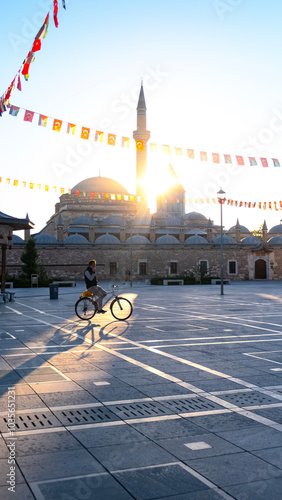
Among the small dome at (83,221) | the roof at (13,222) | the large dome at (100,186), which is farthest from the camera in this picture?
the large dome at (100,186)

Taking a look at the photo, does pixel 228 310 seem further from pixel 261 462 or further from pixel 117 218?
pixel 117 218

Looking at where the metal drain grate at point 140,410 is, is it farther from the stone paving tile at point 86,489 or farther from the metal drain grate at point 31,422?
the stone paving tile at point 86,489

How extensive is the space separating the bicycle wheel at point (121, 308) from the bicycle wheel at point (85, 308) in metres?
0.62

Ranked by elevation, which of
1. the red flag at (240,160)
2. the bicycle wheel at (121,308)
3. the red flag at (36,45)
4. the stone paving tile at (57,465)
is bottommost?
the stone paving tile at (57,465)

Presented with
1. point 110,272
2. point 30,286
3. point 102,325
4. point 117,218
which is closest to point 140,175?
point 117,218

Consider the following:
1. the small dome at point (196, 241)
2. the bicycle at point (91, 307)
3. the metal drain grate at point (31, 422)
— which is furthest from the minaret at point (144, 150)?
the metal drain grate at point (31, 422)

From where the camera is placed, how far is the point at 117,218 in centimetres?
6550

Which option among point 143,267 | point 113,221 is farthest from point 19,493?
point 113,221

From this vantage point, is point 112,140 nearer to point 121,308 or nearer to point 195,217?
point 121,308

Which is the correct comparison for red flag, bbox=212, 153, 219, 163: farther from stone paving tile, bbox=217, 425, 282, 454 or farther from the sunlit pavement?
stone paving tile, bbox=217, 425, 282, 454

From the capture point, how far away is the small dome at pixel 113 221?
64188 millimetres

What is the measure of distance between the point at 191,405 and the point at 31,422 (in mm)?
1954

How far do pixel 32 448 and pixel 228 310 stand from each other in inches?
579

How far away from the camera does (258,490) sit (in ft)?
12.3
